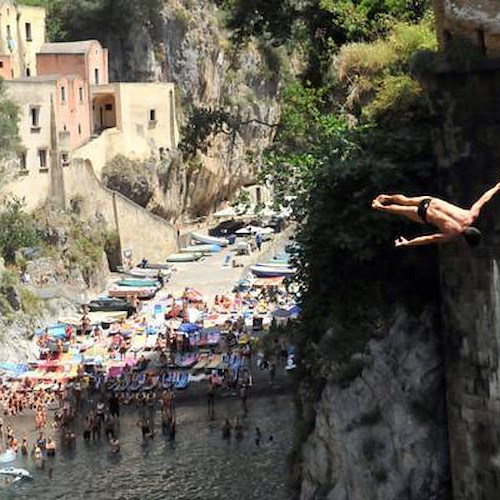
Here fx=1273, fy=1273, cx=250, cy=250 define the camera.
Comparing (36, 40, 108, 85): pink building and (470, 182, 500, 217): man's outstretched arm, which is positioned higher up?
(36, 40, 108, 85): pink building

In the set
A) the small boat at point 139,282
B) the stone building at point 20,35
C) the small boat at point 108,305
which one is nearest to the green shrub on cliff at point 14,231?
the small boat at point 108,305

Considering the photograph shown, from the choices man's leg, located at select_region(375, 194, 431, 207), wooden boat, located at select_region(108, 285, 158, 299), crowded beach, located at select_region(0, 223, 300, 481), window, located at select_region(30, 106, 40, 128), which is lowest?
crowded beach, located at select_region(0, 223, 300, 481)

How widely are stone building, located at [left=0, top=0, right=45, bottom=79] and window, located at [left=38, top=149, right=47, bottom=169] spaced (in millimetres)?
6965

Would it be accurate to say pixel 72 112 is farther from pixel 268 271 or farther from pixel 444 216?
pixel 444 216

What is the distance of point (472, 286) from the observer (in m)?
20.0

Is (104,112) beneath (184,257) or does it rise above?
above

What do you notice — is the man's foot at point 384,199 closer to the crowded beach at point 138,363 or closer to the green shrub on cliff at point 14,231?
the crowded beach at point 138,363

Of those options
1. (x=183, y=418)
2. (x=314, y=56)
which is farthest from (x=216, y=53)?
(x=314, y=56)

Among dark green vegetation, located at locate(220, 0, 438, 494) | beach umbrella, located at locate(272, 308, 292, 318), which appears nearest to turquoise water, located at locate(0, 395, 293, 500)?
beach umbrella, located at locate(272, 308, 292, 318)

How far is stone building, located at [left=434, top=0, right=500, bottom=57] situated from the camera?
19547 mm

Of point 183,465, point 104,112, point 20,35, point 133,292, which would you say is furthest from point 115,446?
point 20,35

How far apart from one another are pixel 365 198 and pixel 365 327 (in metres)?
2.24

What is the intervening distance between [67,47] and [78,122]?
5312 millimetres

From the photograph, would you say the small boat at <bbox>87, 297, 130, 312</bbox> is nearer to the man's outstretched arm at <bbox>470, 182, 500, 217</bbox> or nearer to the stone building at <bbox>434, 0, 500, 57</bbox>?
the stone building at <bbox>434, 0, 500, 57</bbox>
